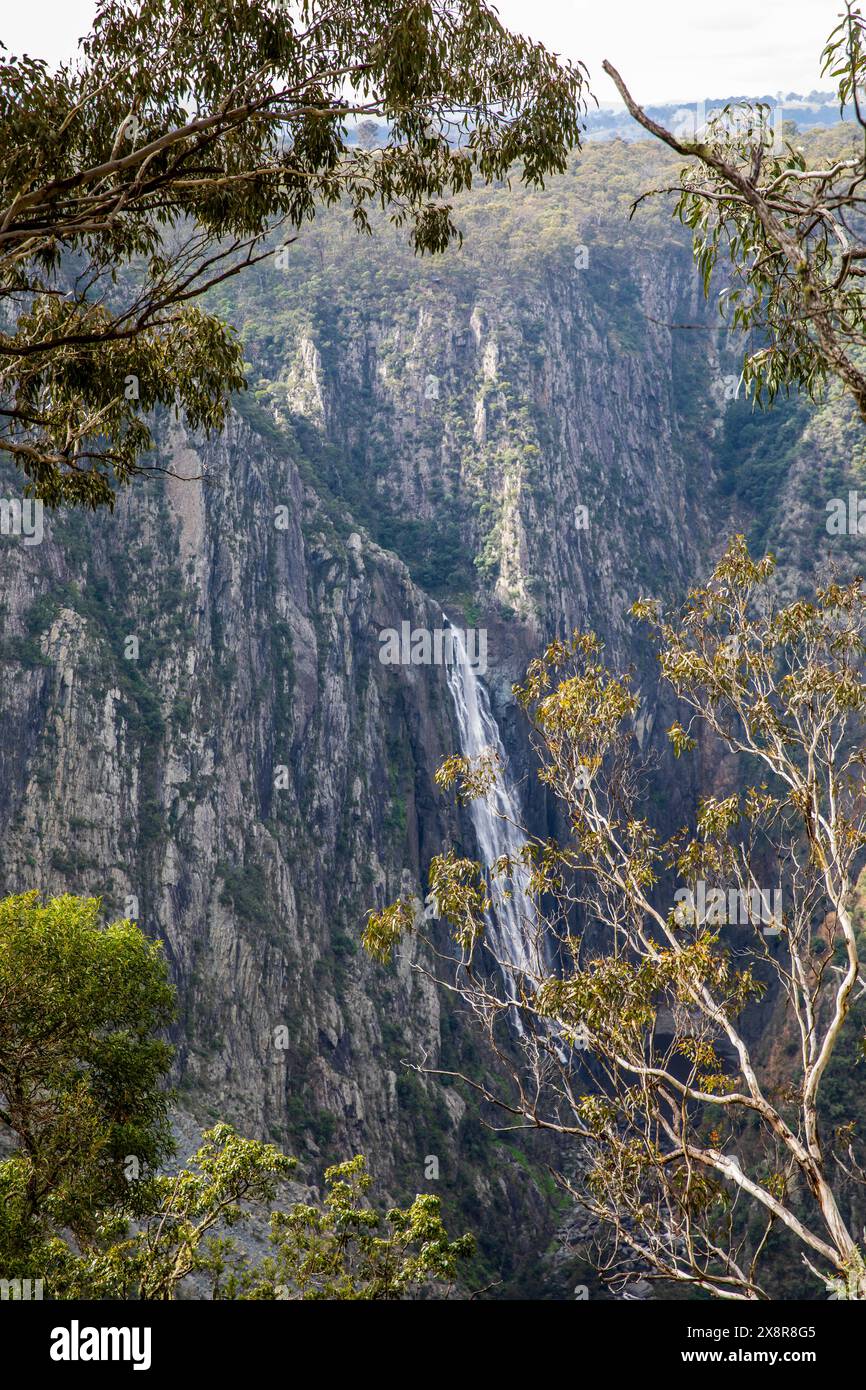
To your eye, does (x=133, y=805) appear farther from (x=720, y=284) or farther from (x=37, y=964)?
(x=720, y=284)

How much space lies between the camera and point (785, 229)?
29.1ft

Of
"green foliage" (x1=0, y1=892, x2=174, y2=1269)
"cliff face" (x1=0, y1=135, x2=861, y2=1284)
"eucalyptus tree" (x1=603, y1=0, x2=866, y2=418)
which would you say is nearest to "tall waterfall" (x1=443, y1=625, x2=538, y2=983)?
"cliff face" (x1=0, y1=135, x2=861, y2=1284)

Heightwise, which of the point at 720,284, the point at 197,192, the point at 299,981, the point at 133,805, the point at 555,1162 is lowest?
the point at 555,1162

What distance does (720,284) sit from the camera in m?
89.2

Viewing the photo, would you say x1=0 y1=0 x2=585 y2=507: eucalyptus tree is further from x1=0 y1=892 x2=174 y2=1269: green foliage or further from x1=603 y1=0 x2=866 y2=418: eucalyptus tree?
x1=0 y1=892 x2=174 y2=1269: green foliage

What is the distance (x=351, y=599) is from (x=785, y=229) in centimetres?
5004

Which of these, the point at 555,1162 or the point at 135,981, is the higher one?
the point at 135,981

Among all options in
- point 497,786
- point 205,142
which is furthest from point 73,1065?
point 497,786

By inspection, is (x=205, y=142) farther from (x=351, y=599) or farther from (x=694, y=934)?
(x=351, y=599)

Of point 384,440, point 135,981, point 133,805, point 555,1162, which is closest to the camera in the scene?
point 135,981

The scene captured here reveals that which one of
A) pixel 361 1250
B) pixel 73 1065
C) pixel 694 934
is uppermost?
pixel 694 934

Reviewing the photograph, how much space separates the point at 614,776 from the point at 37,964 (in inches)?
325

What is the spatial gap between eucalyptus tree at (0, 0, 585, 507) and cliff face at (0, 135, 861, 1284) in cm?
1910
